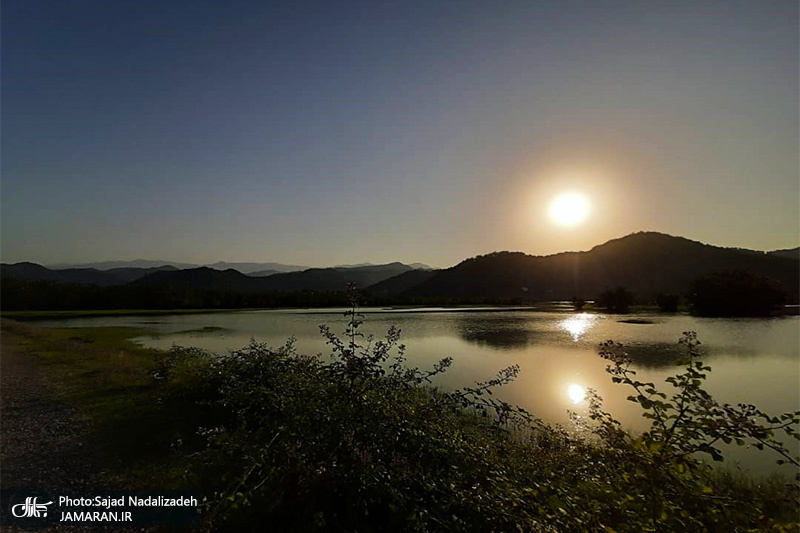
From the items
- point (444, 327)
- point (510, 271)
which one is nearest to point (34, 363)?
point (444, 327)

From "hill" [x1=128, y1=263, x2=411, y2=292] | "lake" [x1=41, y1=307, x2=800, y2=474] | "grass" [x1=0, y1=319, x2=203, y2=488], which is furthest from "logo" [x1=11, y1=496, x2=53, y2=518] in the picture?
"hill" [x1=128, y1=263, x2=411, y2=292]

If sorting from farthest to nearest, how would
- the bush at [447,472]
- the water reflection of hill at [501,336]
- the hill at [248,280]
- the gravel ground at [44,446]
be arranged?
the hill at [248,280]
the water reflection of hill at [501,336]
the gravel ground at [44,446]
the bush at [447,472]

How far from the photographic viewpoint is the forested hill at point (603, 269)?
328ft

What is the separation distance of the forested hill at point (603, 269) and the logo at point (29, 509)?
363 feet

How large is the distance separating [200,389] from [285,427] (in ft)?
24.0

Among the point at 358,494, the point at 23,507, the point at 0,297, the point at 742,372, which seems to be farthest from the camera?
the point at 0,297

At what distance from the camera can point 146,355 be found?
774 inches

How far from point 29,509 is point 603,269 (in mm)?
128204

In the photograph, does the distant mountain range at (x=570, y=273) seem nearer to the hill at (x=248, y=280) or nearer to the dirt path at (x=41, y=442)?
the hill at (x=248, y=280)

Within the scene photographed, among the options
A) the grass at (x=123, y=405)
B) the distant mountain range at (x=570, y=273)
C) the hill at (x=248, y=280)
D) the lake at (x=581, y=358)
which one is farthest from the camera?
the hill at (x=248, y=280)

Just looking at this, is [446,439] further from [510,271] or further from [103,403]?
[510,271]

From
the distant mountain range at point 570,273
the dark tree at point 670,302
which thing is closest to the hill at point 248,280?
the distant mountain range at point 570,273

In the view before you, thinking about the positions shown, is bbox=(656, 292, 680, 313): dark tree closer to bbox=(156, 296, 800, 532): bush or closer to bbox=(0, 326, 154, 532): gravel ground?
bbox=(156, 296, 800, 532): bush

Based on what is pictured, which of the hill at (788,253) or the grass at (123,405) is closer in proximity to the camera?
the grass at (123,405)
